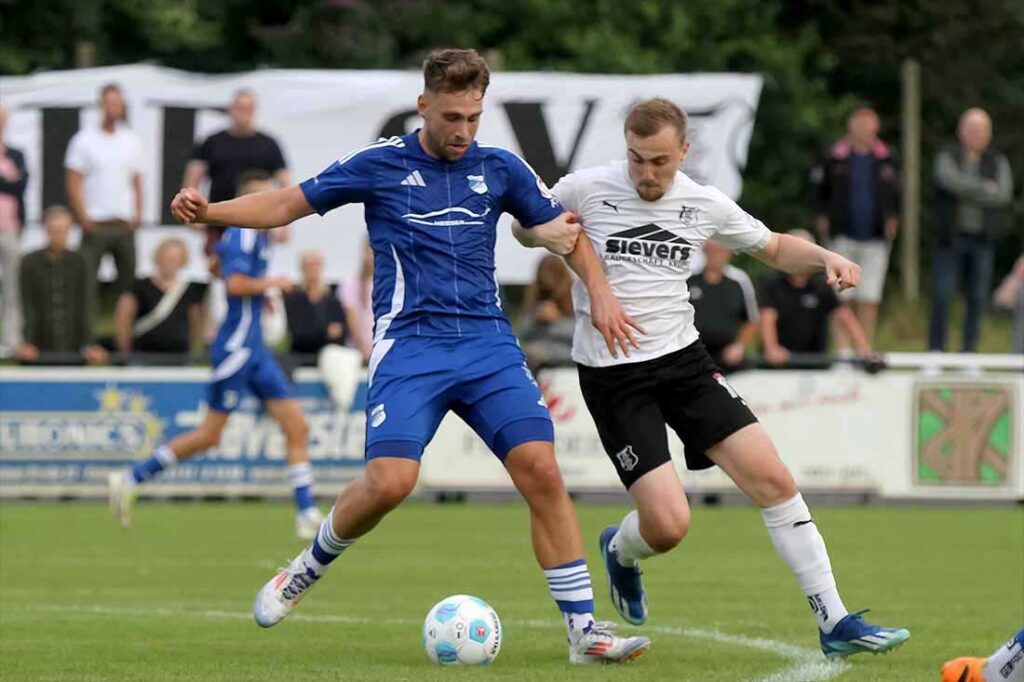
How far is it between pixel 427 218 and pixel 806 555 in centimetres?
204

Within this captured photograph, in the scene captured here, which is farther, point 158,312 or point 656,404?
point 158,312

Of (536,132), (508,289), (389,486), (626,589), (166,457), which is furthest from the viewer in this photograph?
(508,289)

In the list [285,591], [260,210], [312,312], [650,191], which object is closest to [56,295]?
[312,312]

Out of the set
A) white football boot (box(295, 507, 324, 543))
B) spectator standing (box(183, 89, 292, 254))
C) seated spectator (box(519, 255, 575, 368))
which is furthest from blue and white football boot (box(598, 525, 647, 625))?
spectator standing (box(183, 89, 292, 254))

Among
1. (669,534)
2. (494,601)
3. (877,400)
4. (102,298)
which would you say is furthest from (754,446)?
(102,298)

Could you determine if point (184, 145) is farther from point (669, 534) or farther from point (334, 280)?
point (669, 534)

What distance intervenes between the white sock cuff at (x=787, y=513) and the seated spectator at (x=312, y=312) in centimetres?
977

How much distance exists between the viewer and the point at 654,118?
8.75m

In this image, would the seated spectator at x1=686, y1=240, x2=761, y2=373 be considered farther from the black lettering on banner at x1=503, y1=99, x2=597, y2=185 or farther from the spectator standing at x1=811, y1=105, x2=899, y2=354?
the black lettering on banner at x1=503, y1=99, x2=597, y2=185

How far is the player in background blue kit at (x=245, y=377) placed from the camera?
48.1 ft

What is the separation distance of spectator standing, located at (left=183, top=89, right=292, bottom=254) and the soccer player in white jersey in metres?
9.97

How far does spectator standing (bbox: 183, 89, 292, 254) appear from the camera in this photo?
18953 millimetres

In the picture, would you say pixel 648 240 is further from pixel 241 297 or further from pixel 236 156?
pixel 236 156

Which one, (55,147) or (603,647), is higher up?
(55,147)
